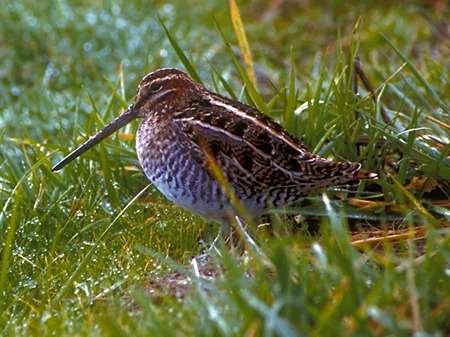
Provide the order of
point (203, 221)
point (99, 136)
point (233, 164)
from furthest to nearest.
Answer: point (99, 136) → point (203, 221) → point (233, 164)

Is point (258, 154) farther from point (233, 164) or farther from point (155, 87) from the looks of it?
point (155, 87)

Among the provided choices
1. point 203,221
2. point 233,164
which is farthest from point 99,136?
point 233,164

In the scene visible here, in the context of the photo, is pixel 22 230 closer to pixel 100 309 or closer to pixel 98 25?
pixel 100 309

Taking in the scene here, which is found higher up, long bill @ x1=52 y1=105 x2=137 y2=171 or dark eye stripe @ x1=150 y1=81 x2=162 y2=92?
dark eye stripe @ x1=150 y1=81 x2=162 y2=92

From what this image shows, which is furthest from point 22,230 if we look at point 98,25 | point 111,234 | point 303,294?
point 98,25

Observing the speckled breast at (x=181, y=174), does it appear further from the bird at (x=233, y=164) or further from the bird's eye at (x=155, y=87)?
the bird's eye at (x=155, y=87)

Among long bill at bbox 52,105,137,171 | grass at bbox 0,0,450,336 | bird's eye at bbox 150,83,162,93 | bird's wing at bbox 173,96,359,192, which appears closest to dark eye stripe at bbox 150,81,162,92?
bird's eye at bbox 150,83,162,93

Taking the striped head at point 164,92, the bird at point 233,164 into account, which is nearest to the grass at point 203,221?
the bird at point 233,164

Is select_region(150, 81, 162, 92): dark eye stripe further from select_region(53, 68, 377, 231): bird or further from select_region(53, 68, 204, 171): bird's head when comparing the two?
select_region(53, 68, 377, 231): bird
